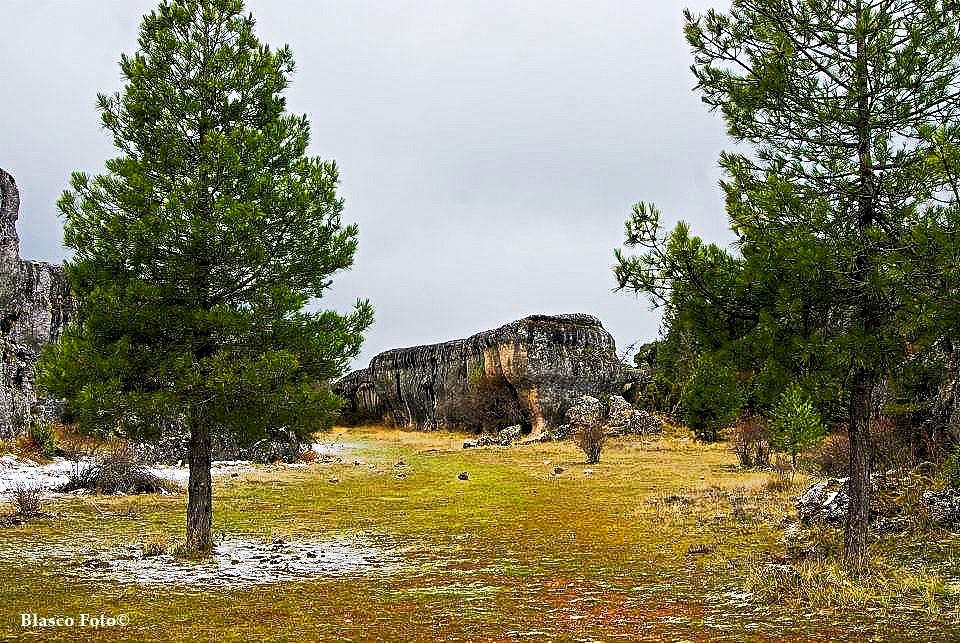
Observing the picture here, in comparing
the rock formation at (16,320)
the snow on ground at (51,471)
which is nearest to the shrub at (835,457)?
the snow on ground at (51,471)

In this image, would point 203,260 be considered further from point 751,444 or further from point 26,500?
point 751,444

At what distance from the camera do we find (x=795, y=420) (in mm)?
9047

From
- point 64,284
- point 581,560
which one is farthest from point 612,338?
point 581,560

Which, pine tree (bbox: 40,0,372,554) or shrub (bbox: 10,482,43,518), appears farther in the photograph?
shrub (bbox: 10,482,43,518)

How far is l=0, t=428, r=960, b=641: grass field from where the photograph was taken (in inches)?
296

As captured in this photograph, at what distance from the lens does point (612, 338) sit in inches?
2149

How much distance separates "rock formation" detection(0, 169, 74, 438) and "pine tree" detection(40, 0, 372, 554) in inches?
718

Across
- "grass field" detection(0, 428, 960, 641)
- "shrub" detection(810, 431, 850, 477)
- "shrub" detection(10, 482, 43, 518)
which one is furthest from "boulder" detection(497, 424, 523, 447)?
"shrub" detection(10, 482, 43, 518)

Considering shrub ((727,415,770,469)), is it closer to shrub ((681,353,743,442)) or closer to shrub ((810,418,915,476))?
shrub ((810,418,915,476))

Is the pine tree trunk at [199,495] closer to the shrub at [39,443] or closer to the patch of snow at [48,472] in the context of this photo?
the patch of snow at [48,472]

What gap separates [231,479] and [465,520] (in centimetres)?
1000

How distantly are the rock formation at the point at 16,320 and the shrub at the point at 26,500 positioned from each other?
408 inches

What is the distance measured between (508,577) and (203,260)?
5.96 metres

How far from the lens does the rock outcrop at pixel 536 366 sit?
49969 millimetres
